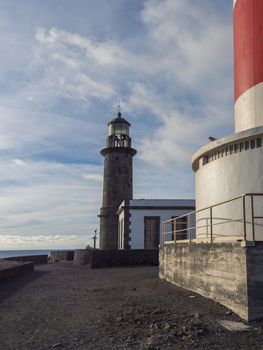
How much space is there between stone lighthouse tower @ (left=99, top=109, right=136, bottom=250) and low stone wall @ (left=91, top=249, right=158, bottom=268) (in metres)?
7.60

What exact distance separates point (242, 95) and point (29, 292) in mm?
8666

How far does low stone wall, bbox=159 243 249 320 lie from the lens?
25.9 feet

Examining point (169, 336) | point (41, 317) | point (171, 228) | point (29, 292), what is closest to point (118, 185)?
point (171, 228)

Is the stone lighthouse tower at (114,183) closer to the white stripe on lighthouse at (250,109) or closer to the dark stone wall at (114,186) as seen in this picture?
the dark stone wall at (114,186)

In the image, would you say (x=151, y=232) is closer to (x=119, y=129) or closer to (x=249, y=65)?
(x=119, y=129)

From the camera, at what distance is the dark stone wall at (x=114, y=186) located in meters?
29.9

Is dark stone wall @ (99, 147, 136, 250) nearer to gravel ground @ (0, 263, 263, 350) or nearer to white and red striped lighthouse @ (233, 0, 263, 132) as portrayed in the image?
gravel ground @ (0, 263, 263, 350)

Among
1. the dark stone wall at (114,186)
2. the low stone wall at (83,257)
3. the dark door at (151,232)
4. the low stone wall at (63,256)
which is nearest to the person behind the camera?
the low stone wall at (83,257)

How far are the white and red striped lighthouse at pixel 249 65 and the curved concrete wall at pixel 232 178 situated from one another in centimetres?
93

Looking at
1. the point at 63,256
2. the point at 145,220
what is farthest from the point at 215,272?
the point at 63,256

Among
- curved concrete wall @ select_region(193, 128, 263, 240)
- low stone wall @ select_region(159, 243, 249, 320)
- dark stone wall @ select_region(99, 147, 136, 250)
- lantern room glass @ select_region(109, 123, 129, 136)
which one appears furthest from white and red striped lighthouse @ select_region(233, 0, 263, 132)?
lantern room glass @ select_region(109, 123, 129, 136)

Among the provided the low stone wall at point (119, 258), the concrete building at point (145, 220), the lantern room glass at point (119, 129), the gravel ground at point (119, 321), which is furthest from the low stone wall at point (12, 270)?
the lantern room glass at point (119, 129)

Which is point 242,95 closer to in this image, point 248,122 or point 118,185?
point 248,122

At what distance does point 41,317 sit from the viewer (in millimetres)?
8742
